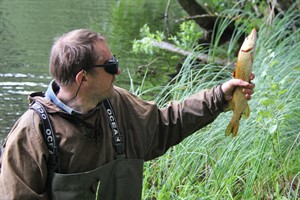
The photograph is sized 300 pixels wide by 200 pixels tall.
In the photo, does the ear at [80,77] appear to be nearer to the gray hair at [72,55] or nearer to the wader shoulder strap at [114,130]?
the gray hair at [72,55]

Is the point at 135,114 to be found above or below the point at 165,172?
above

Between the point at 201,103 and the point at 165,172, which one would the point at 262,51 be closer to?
the point at 165,172

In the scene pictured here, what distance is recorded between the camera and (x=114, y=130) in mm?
2883

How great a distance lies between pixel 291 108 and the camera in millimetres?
4359

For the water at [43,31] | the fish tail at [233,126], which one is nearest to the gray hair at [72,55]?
the fish tail at [233,126]

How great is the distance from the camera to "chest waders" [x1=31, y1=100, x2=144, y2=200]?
2.61 meters

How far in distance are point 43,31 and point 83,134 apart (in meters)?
11.8

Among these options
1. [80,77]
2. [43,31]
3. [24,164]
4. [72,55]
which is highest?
[72,55]

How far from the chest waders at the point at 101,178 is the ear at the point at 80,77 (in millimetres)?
217

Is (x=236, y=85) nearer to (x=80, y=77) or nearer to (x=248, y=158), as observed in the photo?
(x=80, y=77)

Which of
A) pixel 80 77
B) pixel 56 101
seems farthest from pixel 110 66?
pixel 56 101

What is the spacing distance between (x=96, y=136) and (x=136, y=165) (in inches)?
12.7

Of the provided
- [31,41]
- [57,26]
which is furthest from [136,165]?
[57,26]

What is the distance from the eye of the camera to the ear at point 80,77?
2.71m
